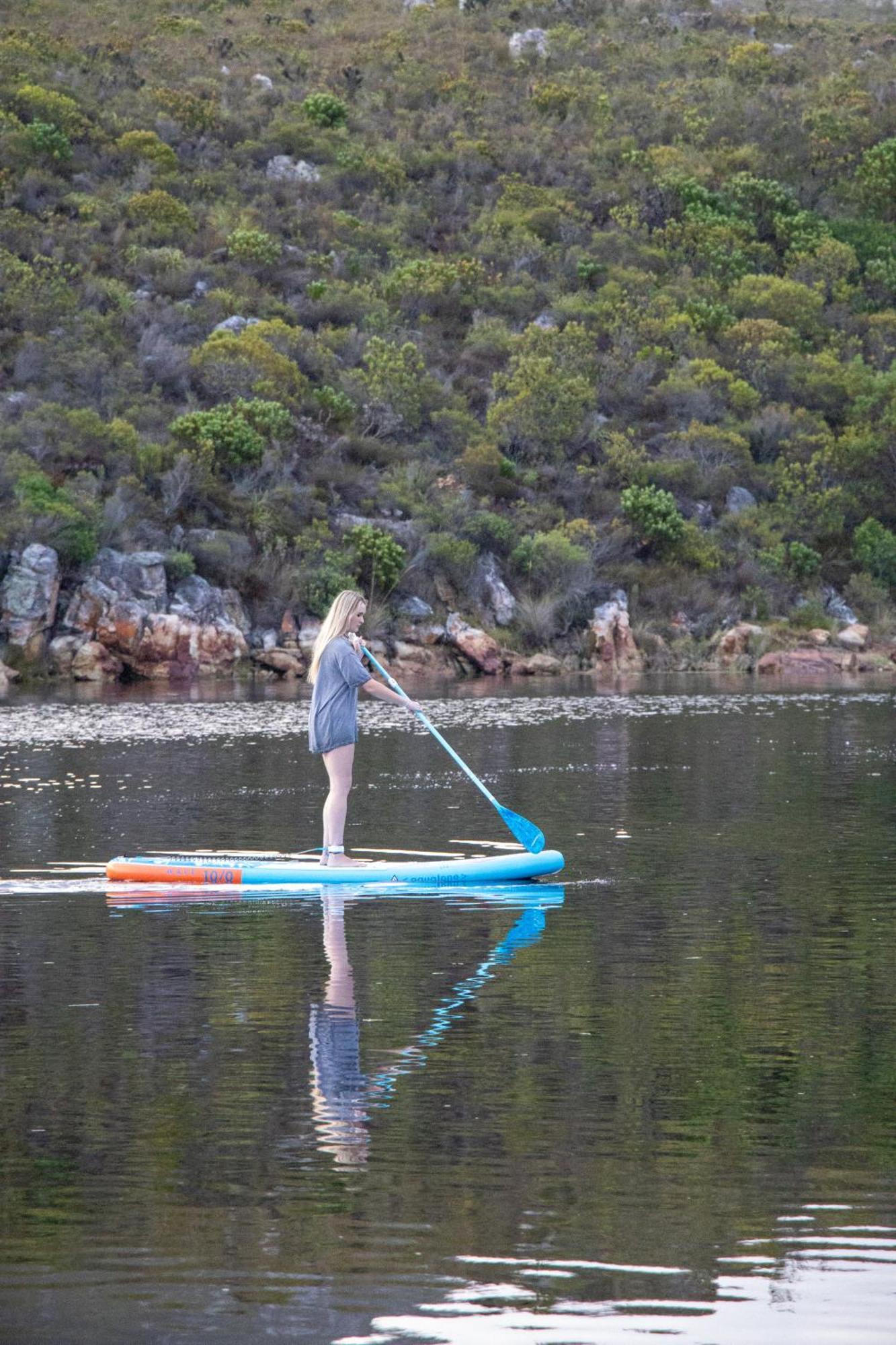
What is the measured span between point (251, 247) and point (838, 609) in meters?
27.2

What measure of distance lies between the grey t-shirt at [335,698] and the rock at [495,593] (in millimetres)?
43874

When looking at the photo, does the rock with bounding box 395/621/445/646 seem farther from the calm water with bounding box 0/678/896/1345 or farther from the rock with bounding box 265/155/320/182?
the calm water with bounding box 0/678/896/1345

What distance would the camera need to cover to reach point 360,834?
18.6 meters

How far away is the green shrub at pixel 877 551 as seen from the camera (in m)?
65.2

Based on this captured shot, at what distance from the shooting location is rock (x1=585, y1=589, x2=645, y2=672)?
191 ft

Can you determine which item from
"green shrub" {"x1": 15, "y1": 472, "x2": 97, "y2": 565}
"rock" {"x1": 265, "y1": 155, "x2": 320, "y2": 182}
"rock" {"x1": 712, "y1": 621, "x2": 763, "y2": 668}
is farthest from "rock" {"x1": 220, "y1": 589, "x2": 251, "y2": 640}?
"rock" {"x1": 265, "y1": 155, "x2": 320, "y2": 182}

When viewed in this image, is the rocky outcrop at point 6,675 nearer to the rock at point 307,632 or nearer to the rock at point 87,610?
the rock at point 87,610

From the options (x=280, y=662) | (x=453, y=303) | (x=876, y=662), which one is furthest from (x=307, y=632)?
(x=453, y=303)

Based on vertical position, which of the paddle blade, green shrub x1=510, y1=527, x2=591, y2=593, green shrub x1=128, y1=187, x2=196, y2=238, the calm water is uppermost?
green shrub x1=128, y1=187, x2=196, y2=238

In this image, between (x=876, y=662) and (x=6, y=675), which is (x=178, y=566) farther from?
(x=876, y=662)

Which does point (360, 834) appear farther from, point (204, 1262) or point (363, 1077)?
point (204, 1262)

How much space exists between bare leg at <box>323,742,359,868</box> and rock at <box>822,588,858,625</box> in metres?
48.7

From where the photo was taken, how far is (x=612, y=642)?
5838 cm

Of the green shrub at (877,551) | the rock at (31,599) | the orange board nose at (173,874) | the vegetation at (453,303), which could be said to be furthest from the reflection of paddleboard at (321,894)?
the green shrub at (877,551)
